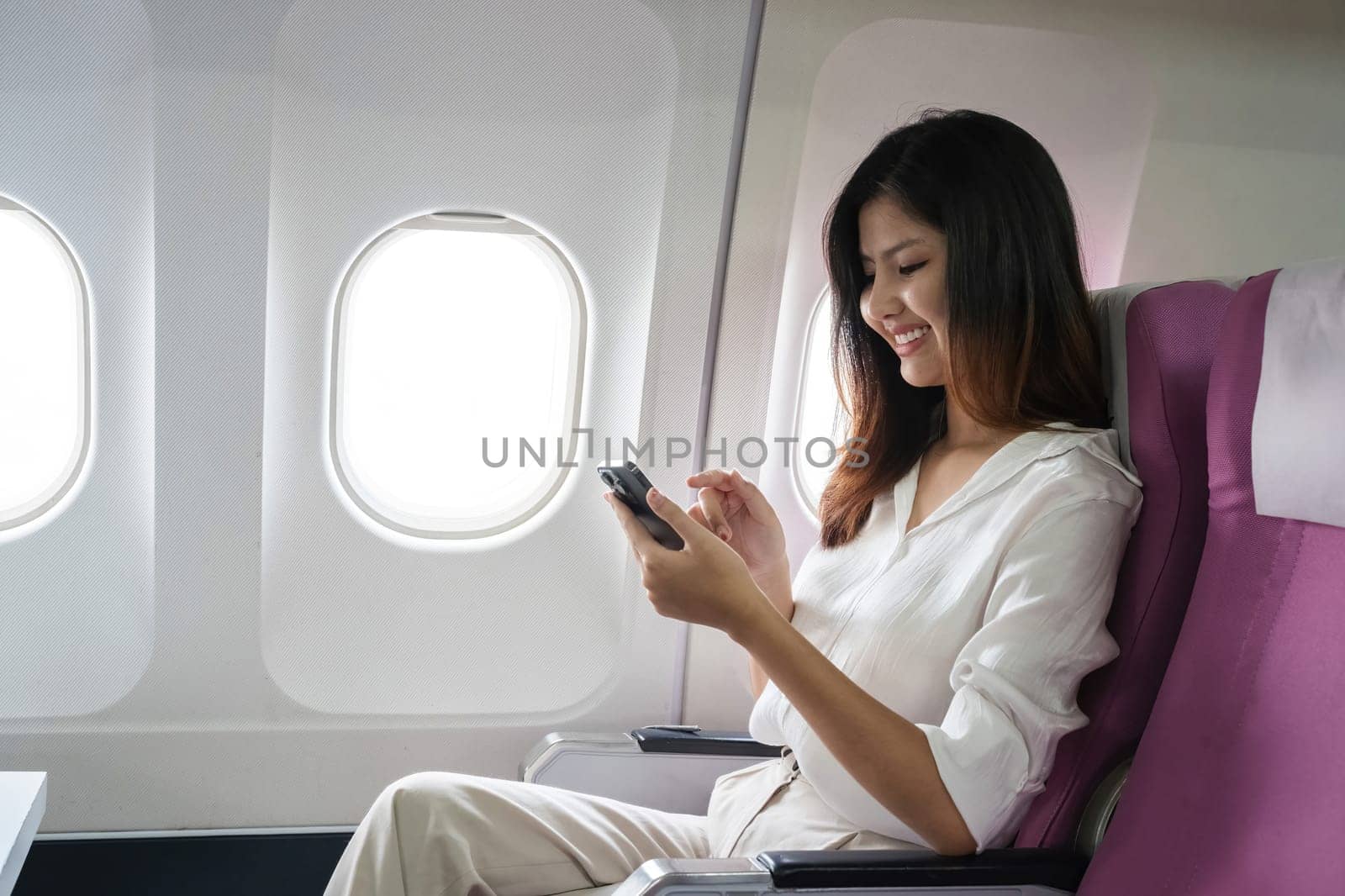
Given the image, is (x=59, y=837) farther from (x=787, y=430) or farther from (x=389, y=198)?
(x=787, y=430)

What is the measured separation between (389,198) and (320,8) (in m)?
0.37

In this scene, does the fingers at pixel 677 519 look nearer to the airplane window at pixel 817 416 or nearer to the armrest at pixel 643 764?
the armrest at pixel 643 764

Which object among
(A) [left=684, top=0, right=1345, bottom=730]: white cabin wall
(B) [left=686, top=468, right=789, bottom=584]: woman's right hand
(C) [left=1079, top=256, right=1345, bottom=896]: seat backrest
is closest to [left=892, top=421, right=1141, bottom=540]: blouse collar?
(C) [left=1079, top=256, right=1345, bottom=896]: seat backrest

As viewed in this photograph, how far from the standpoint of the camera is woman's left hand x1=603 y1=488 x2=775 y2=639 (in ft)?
4.96

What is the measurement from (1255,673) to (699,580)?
27.6 inches

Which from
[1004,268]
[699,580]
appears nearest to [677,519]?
[699,580]

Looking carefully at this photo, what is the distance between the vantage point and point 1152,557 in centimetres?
151

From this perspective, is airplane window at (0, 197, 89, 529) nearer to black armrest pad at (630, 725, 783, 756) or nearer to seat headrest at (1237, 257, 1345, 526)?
black armrest pad at (630, 725, 783, 756)

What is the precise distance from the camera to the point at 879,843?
1570 millimetres

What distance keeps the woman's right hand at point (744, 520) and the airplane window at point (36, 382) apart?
4.38ft

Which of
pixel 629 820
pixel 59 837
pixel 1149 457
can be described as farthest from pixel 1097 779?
pixel 59 837

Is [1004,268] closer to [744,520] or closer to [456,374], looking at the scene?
[744,520]

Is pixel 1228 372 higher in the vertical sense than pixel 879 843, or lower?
higher

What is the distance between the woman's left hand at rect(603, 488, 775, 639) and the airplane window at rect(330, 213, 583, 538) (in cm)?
99
